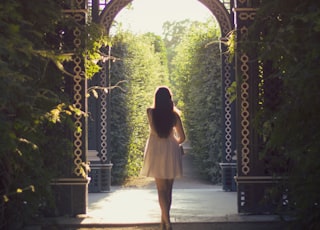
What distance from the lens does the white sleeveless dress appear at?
8.03 metres

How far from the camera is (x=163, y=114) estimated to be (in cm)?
801

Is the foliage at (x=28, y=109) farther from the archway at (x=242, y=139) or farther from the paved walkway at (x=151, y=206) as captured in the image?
the paved walkway at (x=151, y=206)

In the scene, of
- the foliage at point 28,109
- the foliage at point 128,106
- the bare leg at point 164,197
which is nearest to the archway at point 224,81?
the foliage at point 128,106

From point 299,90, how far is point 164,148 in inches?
82.7

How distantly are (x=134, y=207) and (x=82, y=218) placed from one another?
69.4 inches

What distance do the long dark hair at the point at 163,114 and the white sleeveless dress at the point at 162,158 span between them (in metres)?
0.07

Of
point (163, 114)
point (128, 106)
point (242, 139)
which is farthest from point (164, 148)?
point (128, 106)

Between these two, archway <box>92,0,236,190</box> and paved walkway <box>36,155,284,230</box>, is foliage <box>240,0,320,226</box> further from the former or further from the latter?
archway <box>92,0,236,190</box>

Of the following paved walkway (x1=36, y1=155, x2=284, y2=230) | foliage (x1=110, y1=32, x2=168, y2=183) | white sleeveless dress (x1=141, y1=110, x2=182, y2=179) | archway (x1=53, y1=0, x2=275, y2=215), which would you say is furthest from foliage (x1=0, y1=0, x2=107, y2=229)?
foliage (x1=110, y1=32, x2=168, y2=183)

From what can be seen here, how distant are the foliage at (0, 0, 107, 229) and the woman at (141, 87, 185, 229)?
103 cm

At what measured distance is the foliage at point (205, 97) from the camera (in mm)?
15695

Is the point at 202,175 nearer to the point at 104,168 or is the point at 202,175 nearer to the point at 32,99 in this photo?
the point at 104,168

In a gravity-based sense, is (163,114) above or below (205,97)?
below

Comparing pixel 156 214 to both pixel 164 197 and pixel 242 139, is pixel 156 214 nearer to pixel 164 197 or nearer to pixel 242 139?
pixel 242 139
